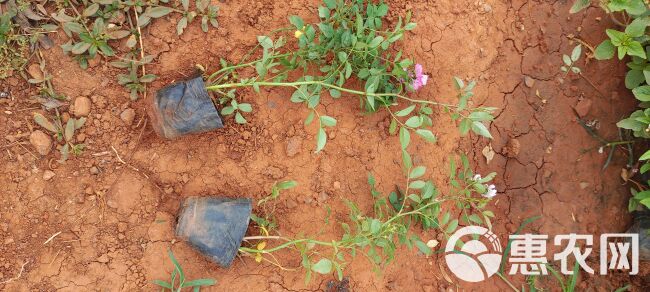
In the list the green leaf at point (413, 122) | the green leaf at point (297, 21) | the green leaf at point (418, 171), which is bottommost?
the green leaf at point (418, 171)

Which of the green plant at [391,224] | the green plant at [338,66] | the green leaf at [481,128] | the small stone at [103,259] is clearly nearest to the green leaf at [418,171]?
the green plant at [391,224]

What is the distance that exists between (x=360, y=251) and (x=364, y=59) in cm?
105

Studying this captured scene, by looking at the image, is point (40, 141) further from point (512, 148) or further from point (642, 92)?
point (642, 92)

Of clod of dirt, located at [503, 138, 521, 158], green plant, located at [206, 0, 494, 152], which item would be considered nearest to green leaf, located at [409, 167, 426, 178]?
green plant, located at [206, 0, 494, 152]

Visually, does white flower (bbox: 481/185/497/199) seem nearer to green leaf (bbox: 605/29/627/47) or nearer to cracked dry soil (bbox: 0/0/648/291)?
cracked dry soil (bbox: 0/0/648/291)

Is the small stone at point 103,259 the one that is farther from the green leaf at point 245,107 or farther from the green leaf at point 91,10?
the green leaf at point 91,10

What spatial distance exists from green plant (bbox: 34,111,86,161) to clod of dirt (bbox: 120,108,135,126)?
0.19 m

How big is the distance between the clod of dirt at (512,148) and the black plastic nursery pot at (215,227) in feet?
5.75

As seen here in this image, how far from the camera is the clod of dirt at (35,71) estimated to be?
3000 mm

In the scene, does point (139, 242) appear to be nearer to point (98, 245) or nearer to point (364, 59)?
point (98, 245)

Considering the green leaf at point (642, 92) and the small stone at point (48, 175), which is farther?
the green leaf at point (642, 92)

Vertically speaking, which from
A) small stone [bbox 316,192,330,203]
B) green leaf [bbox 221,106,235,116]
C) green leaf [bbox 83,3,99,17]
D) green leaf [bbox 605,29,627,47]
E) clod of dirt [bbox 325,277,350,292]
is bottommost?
clod of dirt [bbox 325,277,350,292]

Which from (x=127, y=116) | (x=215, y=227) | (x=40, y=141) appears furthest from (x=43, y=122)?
(x=215, y=227)

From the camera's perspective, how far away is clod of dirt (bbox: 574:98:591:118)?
3834 millimetres
